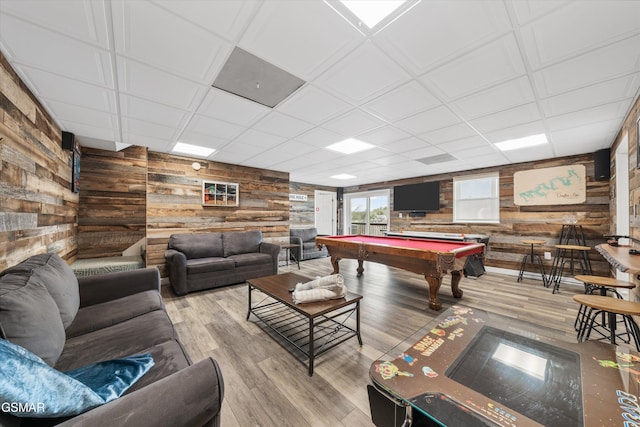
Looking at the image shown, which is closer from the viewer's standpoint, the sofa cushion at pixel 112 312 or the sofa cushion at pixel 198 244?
the sofa cushion at pixel 112 312

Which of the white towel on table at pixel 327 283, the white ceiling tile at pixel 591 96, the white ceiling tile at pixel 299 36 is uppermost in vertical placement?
the white ceiling tile at pixel 299 36

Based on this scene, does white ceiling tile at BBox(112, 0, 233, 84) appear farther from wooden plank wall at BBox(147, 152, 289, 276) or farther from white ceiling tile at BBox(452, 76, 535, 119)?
wooden plank wall at BBox(147, 152, 289, 276)

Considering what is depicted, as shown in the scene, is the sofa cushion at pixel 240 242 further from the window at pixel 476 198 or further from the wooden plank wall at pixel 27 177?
the window at pixel 476 198

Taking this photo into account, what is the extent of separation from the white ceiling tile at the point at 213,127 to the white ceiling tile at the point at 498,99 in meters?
2.61

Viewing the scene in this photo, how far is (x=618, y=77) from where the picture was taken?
6.44 ft

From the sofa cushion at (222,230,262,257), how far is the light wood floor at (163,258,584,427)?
2.64 feet

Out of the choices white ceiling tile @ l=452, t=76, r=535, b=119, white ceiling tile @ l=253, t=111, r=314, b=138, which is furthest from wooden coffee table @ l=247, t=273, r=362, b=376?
white ceiling tile @ l=452, t=76, r=535, b=119

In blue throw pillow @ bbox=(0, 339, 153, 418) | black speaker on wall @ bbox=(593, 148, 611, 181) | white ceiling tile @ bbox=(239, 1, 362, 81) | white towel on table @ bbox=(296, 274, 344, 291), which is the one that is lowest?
white towel on table @ bbox=(296, 274, 344, 291)

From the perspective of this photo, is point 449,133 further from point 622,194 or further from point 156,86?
point 156,86

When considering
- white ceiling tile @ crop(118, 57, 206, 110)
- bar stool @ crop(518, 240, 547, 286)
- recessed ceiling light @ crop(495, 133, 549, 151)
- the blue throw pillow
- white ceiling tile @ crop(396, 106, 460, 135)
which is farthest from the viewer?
bar stool @ crop(518, 240, 547, 286)

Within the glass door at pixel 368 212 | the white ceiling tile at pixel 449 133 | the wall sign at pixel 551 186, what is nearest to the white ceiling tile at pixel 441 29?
the white ceiling tile at pixel 449 133

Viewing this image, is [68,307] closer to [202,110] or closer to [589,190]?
[202,110]

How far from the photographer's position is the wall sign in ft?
14.4

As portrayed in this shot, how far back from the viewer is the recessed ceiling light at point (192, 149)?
3891 mm
